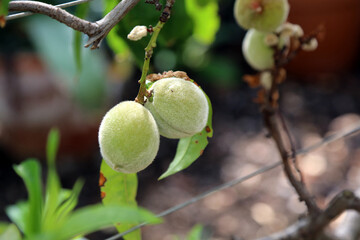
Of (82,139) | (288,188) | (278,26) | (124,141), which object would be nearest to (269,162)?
(288,188)

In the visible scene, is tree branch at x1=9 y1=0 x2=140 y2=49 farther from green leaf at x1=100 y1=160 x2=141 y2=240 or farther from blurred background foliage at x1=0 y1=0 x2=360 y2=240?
blurred background foliage at x1=0 y1=0 x2=360 y2=240

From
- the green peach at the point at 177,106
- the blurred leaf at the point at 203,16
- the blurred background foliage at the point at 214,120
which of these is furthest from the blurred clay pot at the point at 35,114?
the green peach at the point at 177,106

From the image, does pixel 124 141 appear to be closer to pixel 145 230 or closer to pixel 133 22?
pixel 133 22

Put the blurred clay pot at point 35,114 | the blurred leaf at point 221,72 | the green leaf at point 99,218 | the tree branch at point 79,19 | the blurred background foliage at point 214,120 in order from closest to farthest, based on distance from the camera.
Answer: the green leaf at point 99,218, the tree branch at point 79,19, the blurred background foliage at point 214,120, the blurred clay pot at point 35,114, the blurred leaf at point 221,72

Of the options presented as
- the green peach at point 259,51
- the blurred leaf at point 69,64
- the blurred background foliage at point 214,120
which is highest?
the green peach at point 259,51

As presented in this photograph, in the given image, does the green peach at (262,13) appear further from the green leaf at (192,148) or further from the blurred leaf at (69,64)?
the blurred leaf at (69,64)

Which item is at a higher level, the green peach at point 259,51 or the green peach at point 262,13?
the green peach at point 262,13

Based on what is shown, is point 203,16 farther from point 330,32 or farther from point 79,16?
point 330,32
